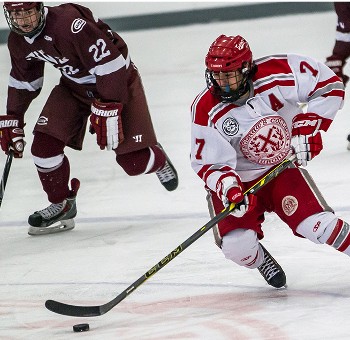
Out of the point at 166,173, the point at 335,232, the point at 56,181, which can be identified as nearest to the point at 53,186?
the point at 56,181

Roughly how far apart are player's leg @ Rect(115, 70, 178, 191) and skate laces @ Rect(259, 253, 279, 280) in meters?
1.12

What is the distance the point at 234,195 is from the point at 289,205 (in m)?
0.18

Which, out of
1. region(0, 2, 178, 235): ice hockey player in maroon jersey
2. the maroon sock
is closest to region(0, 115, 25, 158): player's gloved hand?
region(0, 2, 178, 235): ice hockey player in maroon jersey

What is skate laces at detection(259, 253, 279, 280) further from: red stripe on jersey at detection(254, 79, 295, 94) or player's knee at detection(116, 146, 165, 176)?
player's knee at detection(116, 146, 165, 176)

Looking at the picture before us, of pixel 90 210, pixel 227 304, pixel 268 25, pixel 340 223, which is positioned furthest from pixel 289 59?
pixel 268 25

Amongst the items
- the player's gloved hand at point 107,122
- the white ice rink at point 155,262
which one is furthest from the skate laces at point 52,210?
the player's gloved hand at point 107,122

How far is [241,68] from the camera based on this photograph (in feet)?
10.7

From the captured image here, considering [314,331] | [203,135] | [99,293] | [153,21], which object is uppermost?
[203,135]

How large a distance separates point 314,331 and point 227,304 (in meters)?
0.44

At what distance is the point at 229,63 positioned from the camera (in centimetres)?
323

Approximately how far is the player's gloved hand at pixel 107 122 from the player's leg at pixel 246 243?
90cm

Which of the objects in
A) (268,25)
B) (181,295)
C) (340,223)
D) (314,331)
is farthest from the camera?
(268,25)

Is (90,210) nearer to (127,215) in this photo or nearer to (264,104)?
(127,215)

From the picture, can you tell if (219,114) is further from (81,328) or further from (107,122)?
(107,122)
